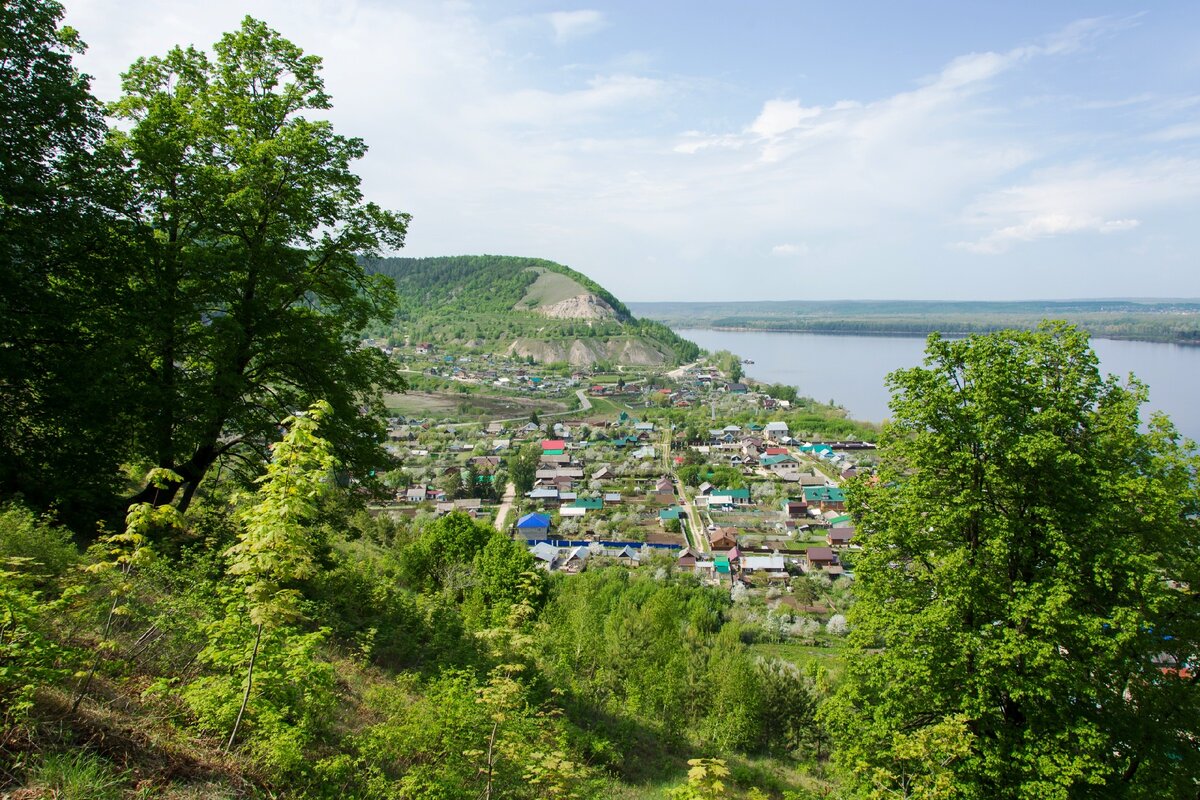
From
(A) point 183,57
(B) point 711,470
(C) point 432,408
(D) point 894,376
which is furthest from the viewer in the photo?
(C) point 432,408

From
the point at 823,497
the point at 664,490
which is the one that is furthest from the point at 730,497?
the point at 823,497

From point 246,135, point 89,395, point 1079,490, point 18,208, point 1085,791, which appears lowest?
point 1085,791

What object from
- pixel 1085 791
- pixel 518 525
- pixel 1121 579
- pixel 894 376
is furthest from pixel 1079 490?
pixel 518 525

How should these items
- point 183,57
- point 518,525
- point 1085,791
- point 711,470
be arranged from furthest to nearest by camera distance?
point 711,470 → point 518,525 → point 183,57 → point 1085,791

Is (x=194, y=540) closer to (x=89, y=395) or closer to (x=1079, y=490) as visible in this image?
(x=89, y=395)

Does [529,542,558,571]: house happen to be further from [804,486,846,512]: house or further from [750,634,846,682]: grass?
[804,486,846,512]: house

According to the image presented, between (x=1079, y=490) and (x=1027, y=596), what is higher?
(x=1079, y=490)

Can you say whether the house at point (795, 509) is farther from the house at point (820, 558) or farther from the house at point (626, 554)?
the house at point (626, 554)

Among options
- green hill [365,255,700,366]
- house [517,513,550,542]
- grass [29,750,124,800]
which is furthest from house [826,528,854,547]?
green hill [365,255,700,366]
